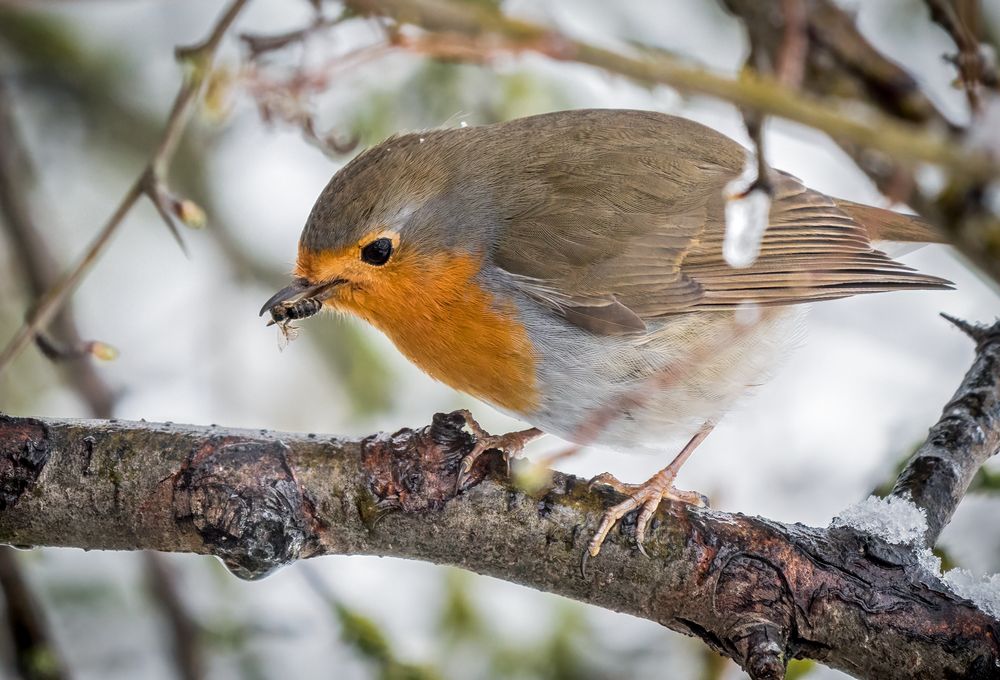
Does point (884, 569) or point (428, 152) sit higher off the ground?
point (428, 152)

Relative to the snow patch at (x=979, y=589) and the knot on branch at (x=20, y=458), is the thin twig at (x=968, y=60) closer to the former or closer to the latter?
the snow patch at (x=979, y=589)

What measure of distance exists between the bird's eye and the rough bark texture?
802 mm

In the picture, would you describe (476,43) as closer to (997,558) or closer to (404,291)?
(404,291)

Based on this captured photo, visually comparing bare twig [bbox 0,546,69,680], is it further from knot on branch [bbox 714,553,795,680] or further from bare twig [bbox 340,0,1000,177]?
bare twig [bbox 340,0,1000,177]

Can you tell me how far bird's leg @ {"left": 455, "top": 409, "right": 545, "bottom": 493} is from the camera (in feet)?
7.91

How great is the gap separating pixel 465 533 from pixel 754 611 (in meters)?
0.64

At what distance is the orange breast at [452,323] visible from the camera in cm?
304

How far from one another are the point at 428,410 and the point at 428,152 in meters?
1.76

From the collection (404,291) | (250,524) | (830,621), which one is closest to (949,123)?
(830,621)

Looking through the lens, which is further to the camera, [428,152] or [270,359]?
[270,359]

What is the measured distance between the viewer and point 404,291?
317 cm

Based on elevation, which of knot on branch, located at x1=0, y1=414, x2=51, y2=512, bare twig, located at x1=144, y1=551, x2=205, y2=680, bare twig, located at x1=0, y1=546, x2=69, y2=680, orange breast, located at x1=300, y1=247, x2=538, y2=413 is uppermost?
orange breast, located at x1=300, y1=247, x2=538, y2=413

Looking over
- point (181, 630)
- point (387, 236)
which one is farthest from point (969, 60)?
point (181, 630)

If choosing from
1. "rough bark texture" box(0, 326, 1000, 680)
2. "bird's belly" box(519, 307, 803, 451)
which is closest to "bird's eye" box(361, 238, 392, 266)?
"bird's belly" box(519, 307, 803, 451)
